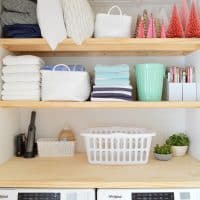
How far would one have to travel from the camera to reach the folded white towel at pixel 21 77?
196 cm

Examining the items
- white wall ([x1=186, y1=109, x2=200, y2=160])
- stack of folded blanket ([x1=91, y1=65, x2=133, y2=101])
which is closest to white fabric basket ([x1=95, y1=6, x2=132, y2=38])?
stack of folded blanket ([x1=91, y1=65, x2=133, y2=101])

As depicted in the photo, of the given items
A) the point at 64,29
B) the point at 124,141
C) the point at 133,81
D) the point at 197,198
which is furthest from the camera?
the point at 133,81

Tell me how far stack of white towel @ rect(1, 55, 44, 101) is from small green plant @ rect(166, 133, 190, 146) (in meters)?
1.03

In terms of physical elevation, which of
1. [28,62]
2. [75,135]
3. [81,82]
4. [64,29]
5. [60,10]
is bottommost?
Answer: [75,135]

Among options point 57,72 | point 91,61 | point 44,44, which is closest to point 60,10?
point 44,44

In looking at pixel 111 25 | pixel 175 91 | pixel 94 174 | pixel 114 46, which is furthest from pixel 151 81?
pixel 94 174

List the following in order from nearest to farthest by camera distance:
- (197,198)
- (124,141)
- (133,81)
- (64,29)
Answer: (197,198)
(64,29)
(124,141)
(133,81)

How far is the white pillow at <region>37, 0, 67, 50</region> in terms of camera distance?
71.7 inches

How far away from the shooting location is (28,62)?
1962 mm

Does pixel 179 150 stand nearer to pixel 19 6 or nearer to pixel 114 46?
pixel 114 46

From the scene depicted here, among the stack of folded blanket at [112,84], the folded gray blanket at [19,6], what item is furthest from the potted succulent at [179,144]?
the folded gray blanket at [19,6]

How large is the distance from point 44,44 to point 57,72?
0.65 feet

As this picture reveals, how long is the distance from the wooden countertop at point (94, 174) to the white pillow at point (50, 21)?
77cm

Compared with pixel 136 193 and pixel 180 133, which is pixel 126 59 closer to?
pixel 180 133
